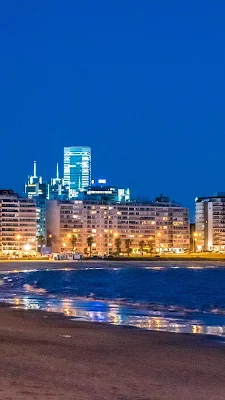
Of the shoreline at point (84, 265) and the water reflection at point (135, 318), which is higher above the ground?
the shoreline at point (84, 265)

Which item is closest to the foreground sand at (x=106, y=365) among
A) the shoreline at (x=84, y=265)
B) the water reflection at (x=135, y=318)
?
the water reflection at (x=135, y=318)

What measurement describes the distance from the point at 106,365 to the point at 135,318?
1456cm

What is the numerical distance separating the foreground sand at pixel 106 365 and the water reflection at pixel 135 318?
1998 mm

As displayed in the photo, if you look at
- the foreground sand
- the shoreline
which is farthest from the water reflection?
the shoreline

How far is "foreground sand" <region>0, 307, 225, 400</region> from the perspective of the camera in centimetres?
1359

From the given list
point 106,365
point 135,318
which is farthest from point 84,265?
point 106,365

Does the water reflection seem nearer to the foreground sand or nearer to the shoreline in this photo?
the foreground sand

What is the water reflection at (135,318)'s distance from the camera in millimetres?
26683

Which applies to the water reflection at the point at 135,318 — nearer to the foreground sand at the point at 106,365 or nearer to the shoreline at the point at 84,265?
the foreground sand at the point at 106,365

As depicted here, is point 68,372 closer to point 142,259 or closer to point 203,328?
point 203,328

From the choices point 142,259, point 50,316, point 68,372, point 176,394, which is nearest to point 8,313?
point 50,316

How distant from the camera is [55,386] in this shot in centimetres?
1386

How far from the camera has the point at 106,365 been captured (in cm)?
1681

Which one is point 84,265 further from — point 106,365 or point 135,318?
point 106,365
